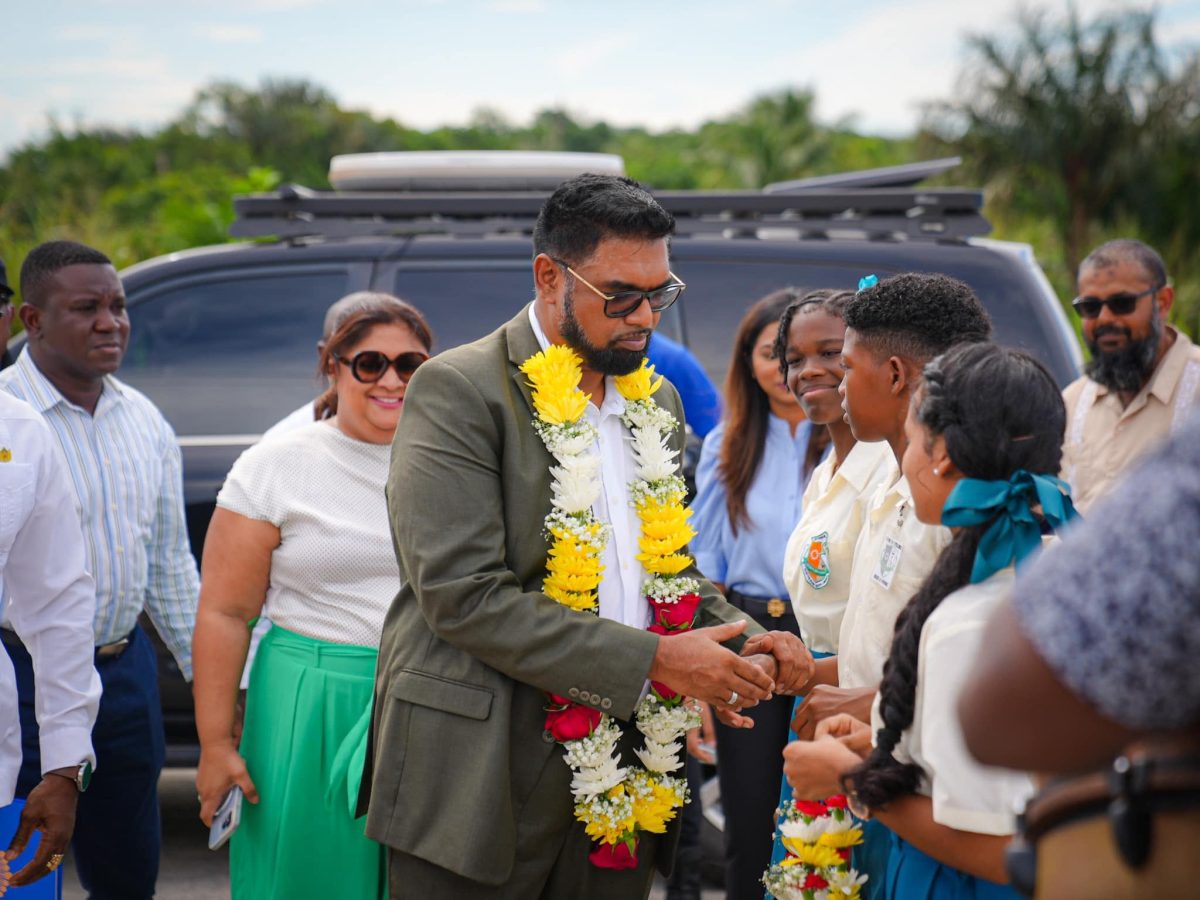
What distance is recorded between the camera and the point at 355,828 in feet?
10.9

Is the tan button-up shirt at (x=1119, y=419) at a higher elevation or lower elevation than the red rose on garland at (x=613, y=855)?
higher

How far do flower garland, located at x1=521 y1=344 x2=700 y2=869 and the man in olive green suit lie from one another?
44 mm

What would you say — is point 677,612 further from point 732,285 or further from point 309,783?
point 732,285

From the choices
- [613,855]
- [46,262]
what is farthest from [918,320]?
[46,262]

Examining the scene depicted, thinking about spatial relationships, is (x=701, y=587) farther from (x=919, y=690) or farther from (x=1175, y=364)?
(x=1175, y=364)

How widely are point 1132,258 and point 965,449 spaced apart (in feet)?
12.3

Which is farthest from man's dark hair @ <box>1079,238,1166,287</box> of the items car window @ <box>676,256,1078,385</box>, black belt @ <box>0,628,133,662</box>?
black belt @ <box>0,628,133,662</box>

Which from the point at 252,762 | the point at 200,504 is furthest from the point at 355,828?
the point at 200,504

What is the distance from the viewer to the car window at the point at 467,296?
561 cm

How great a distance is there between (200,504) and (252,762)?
206 centimetres

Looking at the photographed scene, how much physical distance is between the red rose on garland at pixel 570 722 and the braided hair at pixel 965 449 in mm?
695

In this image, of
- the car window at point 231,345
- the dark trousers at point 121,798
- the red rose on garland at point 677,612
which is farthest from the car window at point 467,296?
the red rose on garland at point 677,612

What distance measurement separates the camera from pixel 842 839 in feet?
8.76

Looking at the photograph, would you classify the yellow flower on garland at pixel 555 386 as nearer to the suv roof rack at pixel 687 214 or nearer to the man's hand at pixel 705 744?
the man's hand at pixel 705 744
